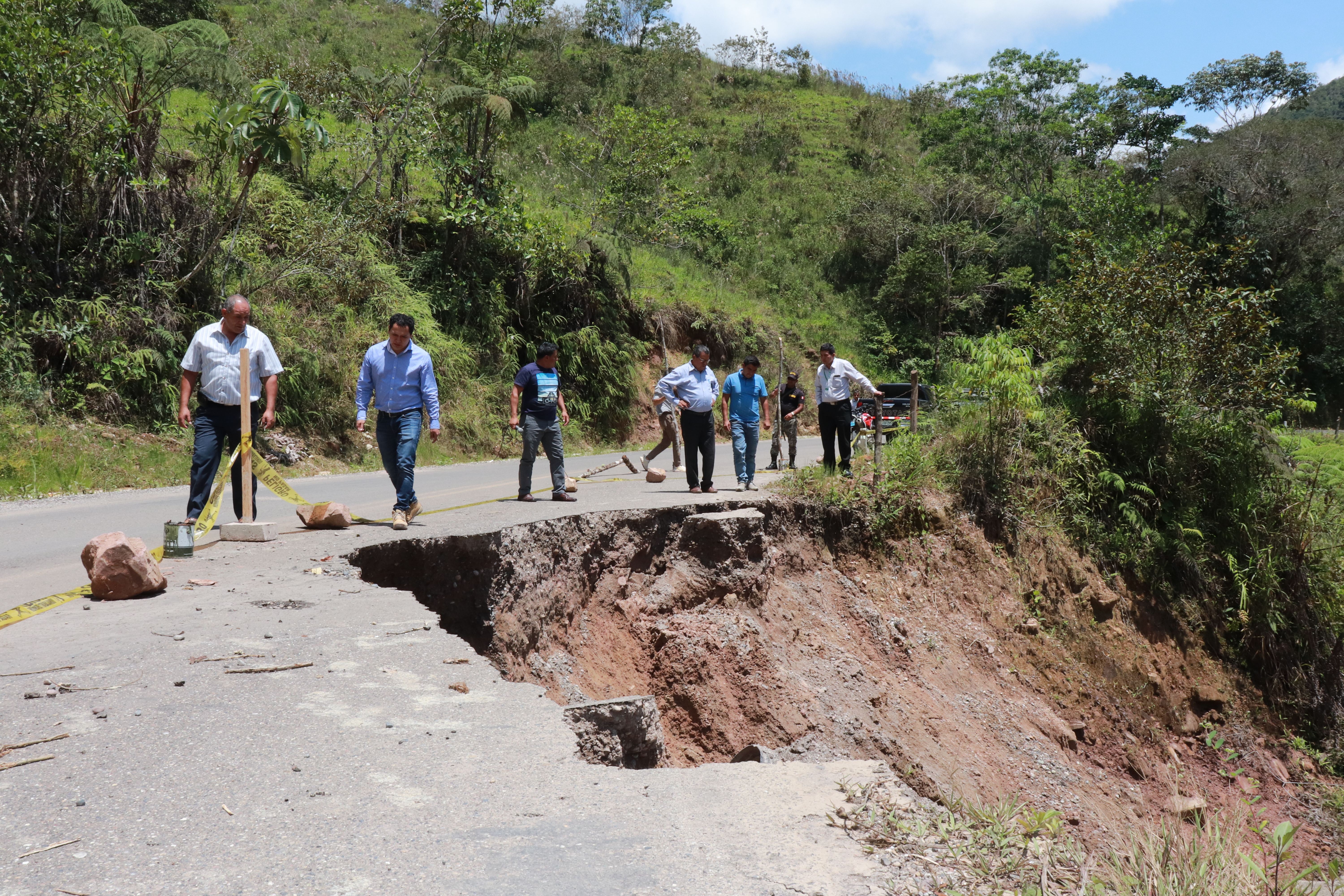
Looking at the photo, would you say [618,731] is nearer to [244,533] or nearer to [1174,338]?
[244,533]

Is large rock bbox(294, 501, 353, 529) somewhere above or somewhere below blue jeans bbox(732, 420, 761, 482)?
below

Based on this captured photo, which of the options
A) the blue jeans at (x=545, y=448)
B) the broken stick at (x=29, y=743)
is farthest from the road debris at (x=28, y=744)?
the blue jeans at (x=545, y=448)

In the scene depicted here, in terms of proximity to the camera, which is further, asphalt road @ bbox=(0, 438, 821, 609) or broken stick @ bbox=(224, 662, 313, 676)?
asphalt road @ bbox=(0, 438, 821, 609)

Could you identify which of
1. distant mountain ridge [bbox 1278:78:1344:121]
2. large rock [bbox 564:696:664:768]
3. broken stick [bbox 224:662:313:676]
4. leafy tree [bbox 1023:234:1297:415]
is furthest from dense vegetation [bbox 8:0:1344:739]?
distant mountain ridge [bbox 1278:78:1344:121]

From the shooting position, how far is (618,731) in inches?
181

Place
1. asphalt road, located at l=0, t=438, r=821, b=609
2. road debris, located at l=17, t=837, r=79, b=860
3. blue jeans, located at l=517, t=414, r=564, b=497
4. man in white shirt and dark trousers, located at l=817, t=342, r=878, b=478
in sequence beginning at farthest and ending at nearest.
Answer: man in white shirt and dark trousers, located at l=817, t=342, r=878, b=478
blue jeans, located at l=517, t=414, r=564, b=497
asphalt road, located at l=0, t=438, r=821, b=609
road debris, located at l=17, t=837, r=79, b=860

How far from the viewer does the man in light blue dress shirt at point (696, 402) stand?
434 inches

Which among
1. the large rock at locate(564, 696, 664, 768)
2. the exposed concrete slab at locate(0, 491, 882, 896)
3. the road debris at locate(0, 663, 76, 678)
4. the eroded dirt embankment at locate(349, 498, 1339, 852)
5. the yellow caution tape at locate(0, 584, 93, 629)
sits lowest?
the eroded dirt embankment at locate(349, 498, 1339, 852)

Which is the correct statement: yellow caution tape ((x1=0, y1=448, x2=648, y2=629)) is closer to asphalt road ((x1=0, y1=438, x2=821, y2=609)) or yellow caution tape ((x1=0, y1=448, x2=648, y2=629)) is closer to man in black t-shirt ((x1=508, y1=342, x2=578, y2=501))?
asphalt road ((x1=0, y1=438, x2=821, y2=609))

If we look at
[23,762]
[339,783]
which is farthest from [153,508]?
[339,783]

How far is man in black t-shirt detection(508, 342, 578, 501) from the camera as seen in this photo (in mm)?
10359

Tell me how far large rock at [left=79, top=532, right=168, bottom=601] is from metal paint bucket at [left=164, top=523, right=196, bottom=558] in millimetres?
962

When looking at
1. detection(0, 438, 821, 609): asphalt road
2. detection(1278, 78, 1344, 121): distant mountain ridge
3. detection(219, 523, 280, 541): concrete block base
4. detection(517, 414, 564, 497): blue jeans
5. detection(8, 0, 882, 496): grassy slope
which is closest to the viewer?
detection(0, 438, 821, 609): asphalt road

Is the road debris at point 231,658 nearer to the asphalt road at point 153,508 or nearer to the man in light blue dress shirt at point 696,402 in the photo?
the asphalt road at point 153,508
